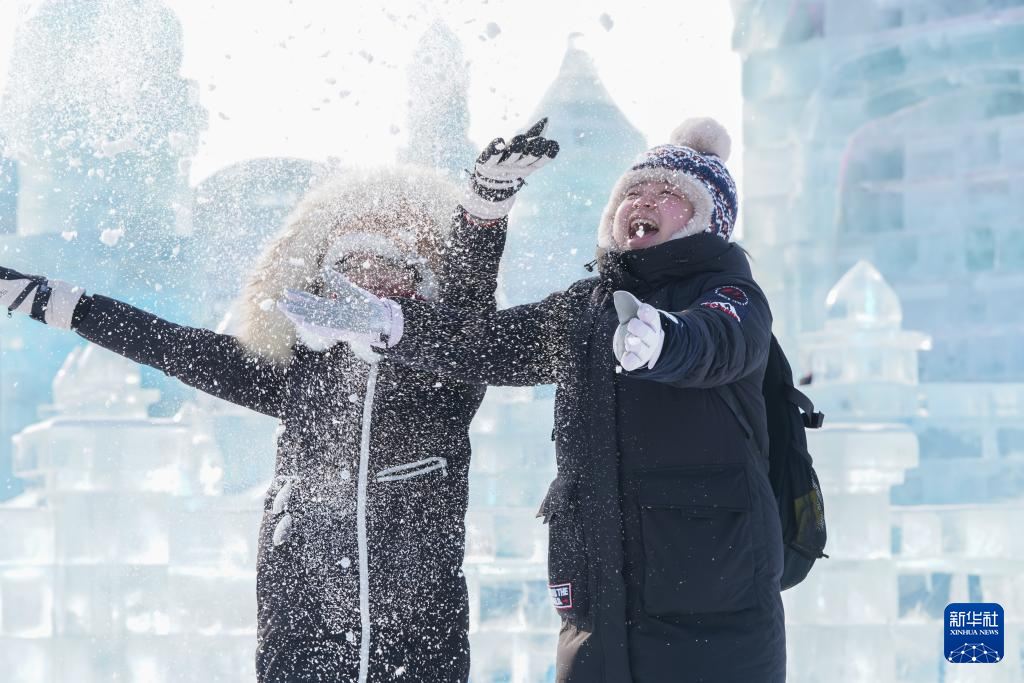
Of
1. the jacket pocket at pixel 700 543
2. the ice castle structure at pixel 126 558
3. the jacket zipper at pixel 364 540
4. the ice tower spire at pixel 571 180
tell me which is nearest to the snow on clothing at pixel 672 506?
the jacket pocket at pixel 700 543

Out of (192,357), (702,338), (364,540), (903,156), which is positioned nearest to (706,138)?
(702,338)

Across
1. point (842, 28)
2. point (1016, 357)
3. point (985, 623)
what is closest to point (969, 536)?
point (985, 623)

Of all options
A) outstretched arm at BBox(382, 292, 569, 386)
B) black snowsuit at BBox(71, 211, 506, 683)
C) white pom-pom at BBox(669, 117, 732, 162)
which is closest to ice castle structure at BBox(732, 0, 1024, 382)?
white pom-pom at BBox(669, 117, 732, 162)

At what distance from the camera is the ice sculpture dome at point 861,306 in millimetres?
9422

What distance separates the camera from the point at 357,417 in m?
2.32

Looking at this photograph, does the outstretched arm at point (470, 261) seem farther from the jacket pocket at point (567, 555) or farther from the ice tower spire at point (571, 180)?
the ice tower spire at point (571, 180)

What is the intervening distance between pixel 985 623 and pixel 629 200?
313 cm

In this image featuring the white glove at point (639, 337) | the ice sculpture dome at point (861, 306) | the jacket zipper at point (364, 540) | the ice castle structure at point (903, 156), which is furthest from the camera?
the ice castle structure at point (903, 156)

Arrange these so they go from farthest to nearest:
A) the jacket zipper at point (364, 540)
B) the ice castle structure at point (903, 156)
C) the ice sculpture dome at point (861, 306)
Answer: the ice castle structure at point (903, 156), the ice sculpture dome at point (861, 306), the jacket zipper at point (364, 540)

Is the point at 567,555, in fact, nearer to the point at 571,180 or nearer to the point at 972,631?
the point at 972,631

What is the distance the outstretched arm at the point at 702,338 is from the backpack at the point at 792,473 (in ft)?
0.82

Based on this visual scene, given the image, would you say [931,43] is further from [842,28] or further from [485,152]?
[485,152]

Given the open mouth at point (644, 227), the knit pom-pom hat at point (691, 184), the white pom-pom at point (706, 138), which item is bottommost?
the open mouth at point (644, 227)

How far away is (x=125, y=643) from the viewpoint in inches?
184
